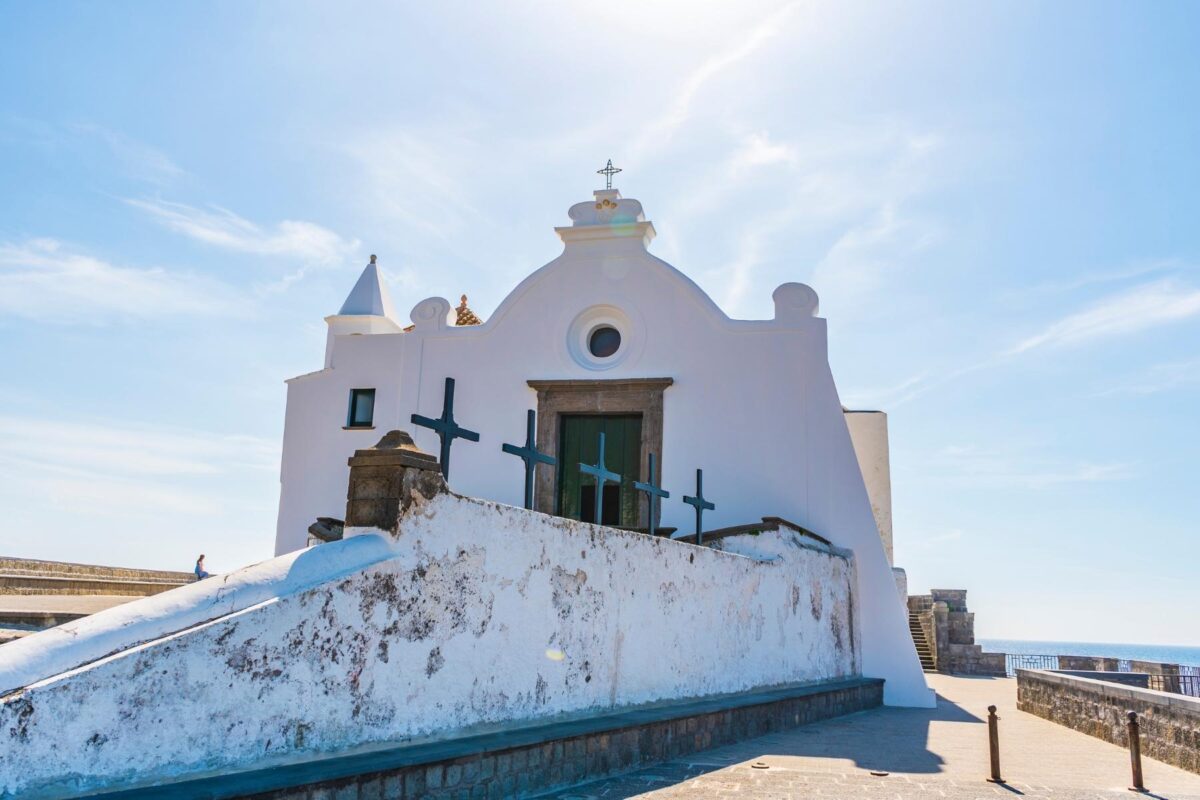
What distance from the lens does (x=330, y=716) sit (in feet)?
16.0

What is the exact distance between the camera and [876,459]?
18.5 meters

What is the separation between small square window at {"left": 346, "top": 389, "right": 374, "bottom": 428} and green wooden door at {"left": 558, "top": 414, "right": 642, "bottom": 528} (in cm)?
305

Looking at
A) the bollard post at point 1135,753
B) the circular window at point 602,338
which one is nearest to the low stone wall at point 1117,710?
the bollard post at point 1135,753

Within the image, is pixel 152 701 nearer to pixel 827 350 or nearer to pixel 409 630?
pixel 409 630

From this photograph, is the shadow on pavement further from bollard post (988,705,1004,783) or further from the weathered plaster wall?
the weathered plaster wall

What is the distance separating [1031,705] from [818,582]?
11.7 ft

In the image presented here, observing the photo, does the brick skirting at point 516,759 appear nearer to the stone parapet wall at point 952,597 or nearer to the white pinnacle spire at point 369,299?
the white pinnacle spire at point 369,299

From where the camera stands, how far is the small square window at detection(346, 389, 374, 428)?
14.6 metres

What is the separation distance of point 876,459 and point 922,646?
5979 millimetres

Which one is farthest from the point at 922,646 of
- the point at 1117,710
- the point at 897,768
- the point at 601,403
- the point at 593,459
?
the point at 897,768

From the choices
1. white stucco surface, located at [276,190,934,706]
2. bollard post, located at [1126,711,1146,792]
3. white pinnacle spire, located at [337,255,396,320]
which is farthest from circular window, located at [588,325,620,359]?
bollard post, located at [1126,711,1146,792]

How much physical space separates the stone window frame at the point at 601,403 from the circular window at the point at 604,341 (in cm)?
66

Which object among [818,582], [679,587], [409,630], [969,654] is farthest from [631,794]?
[969,654]

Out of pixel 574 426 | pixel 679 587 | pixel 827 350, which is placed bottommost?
pixel 679 587
